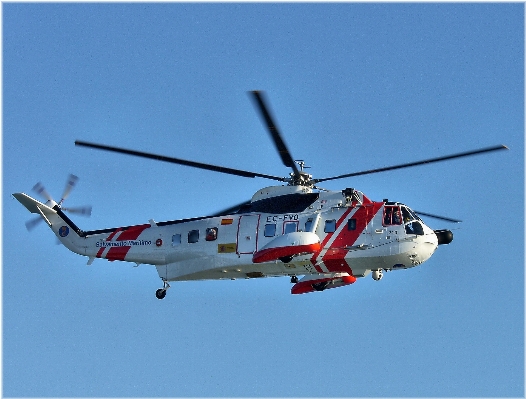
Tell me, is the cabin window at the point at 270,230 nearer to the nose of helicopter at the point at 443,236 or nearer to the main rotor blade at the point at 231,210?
the main rotor blade at the point at 231,210

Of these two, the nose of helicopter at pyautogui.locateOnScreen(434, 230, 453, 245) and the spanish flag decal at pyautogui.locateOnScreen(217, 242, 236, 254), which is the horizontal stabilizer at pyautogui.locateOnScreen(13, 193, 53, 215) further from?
the nose of helicopter at pyautogui.locateOnScreen(434, 230, 453, 245)

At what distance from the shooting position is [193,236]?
92.3 feet

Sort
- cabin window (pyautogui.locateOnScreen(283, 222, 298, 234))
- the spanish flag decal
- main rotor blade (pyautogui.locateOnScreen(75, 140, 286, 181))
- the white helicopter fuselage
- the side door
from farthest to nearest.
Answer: the spanish flag decal < the side door < cabin window (pyautogui.locateOnScreen(283, 222, 298, 234)) < the white helicopter fuselage < main rotor blade (pyautogui.locateOnScreen(75, 140, 286, 181))

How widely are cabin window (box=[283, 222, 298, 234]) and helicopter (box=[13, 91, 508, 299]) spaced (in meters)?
0.03

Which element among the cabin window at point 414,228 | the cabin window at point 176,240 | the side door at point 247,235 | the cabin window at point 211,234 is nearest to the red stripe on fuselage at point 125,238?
the cabin window at point 176,240

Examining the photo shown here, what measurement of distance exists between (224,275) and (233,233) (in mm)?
1442

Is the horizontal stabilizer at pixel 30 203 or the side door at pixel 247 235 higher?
the horizontal stabilizer at pixel 30 203

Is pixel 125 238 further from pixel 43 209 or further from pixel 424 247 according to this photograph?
pixel 424 247

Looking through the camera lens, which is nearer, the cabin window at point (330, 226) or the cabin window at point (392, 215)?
the cabin window at point (392, 215)

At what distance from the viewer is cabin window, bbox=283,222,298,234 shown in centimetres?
2652

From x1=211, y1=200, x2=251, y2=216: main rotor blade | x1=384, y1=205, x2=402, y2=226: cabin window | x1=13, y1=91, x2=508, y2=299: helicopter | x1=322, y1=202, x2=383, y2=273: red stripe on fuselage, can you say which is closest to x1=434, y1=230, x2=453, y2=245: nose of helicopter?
x1=13, y1=91, x2=508, y2=299: helicopter

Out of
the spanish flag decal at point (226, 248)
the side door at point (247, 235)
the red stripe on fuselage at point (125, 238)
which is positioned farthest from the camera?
the red stripe on fuselage at point (125, 238)

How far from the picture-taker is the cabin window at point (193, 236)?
28.0m

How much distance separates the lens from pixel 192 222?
93.2ft
